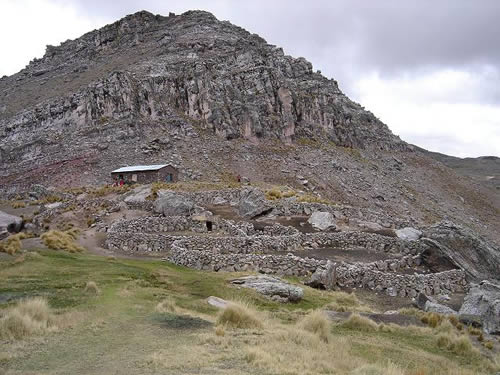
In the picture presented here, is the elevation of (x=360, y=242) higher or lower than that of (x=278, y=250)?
higher

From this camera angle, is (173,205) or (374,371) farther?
(173,205)

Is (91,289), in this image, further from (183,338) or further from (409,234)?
(409,234)

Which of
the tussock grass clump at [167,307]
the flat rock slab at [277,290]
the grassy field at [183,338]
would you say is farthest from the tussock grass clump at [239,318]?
the flat rock slab at [277,290]

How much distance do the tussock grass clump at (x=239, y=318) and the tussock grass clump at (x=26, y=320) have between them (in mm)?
4733

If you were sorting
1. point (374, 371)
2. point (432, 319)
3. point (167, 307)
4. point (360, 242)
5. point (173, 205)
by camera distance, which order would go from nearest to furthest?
point (374, 371) < point (167, 307) < point (432, 319) < point (360, 242) < point (173, 205)

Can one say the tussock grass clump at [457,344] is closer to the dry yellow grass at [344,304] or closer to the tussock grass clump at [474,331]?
the tussock grass clump at [474,331]

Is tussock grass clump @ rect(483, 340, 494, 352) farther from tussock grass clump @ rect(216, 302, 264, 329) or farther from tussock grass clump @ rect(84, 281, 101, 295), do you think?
tussock grass clump @ rect(84, 281, 101, 295)

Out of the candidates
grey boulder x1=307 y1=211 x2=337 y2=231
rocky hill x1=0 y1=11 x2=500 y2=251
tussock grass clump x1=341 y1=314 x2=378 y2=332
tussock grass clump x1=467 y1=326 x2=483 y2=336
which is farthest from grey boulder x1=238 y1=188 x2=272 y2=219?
tussock grass clump x1=467 y1=326 x2=483 y2=336

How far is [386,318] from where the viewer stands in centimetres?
1778

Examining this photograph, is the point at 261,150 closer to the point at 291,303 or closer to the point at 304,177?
the point at 304,177

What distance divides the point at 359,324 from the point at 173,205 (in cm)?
2647

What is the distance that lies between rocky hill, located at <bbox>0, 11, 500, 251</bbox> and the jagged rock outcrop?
2315 cm

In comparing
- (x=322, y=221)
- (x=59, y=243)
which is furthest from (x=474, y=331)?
(x=59, y=243)

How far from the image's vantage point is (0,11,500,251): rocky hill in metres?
68.2
